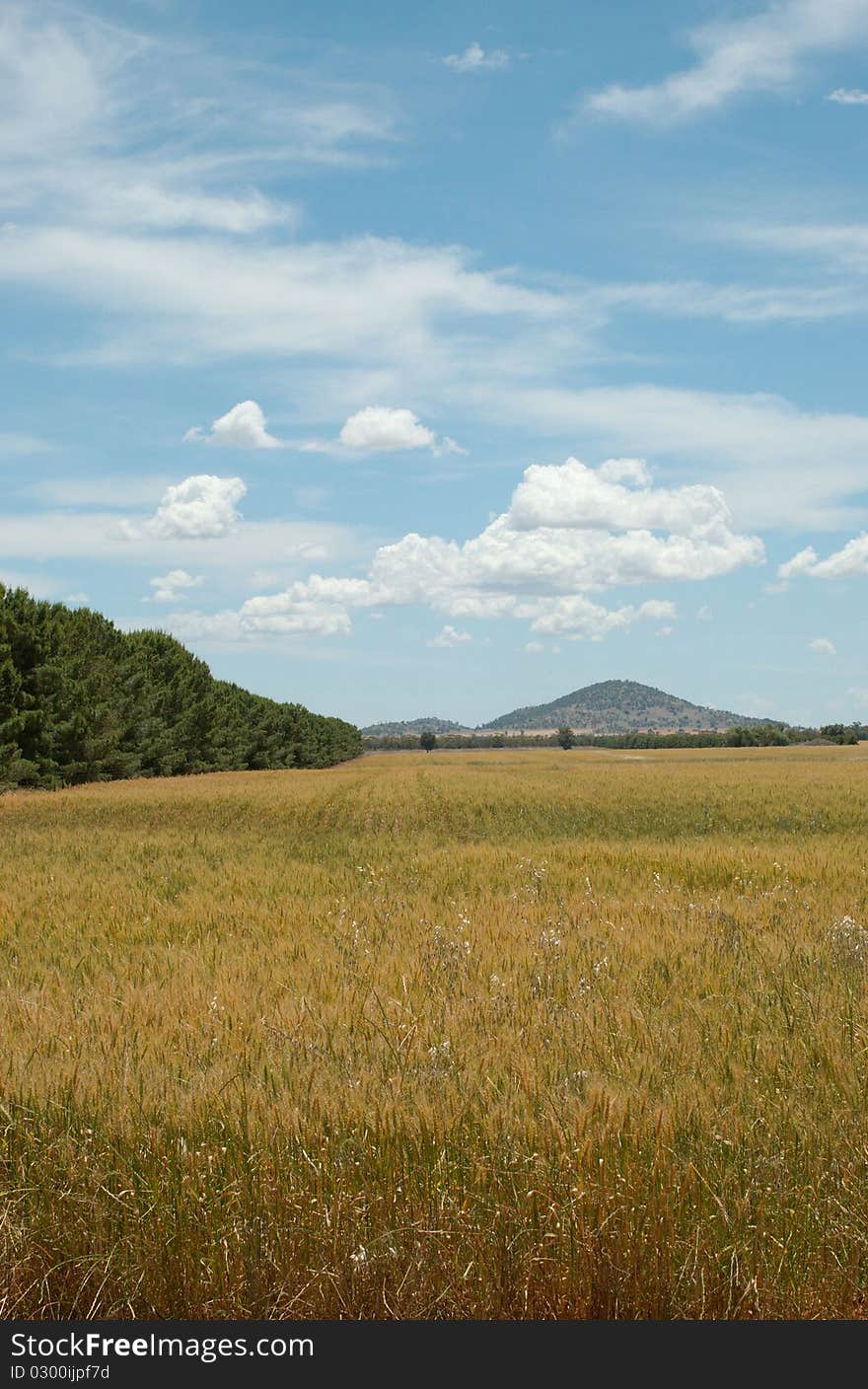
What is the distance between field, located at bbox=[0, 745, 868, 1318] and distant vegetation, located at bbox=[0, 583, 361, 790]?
44204mm

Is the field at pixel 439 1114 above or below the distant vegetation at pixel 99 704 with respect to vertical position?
below

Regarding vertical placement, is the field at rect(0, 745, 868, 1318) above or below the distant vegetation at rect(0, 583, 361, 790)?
below

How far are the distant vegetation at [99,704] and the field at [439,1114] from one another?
4420 centimetres

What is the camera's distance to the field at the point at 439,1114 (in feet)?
11.7

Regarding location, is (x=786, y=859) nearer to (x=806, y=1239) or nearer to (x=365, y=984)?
(x=365, y=984)

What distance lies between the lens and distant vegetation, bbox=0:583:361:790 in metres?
49.7

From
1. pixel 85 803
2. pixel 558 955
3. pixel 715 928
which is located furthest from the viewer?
pixel 85 803

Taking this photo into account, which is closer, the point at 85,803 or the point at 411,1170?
the point at 411,1170

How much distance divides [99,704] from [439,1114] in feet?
190

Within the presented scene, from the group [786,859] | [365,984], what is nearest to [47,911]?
[365,984]

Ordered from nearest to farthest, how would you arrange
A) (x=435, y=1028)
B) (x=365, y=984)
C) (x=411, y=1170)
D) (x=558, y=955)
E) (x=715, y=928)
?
(x=411, y=1170)
(x=435, y=1028)
(x=365, y=984)
(x=558, y=955)
(x=715, y=928)

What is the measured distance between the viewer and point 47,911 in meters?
10.7

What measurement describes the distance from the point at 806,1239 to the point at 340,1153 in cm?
198

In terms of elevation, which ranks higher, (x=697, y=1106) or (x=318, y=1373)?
(x=697, y=1106)
